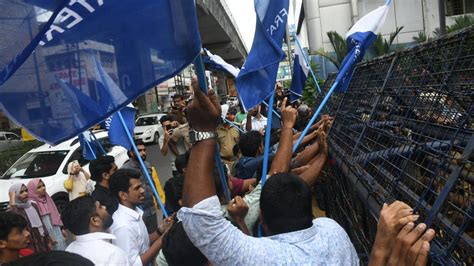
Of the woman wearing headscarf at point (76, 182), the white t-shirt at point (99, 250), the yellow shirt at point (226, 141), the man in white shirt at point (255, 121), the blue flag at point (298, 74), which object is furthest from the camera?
the man in white shirt at point (255, 121)

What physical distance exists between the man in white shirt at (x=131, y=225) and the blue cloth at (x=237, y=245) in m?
1.18

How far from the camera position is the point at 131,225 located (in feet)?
9.87

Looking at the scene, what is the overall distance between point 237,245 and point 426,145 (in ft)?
3.37

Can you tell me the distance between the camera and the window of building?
2067 centimetres

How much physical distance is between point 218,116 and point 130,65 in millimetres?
374

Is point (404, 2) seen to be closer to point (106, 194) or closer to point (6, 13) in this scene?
point (106, 194)

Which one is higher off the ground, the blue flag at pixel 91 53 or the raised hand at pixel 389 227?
the blue flag at pixel 91 53

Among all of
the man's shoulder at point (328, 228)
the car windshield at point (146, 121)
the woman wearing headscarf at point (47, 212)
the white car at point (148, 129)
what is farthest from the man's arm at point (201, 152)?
the car windshield at point (146, 121)

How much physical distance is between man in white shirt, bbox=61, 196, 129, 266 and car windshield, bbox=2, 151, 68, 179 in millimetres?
6585

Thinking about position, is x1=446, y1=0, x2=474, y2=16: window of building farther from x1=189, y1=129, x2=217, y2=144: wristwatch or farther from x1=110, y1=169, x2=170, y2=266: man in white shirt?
x1=189, y1=129, x2=217, y2=144: wristwatch

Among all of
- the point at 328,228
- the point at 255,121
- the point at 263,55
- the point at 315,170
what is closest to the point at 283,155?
the point at 315,170

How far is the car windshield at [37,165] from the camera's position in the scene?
348 inches

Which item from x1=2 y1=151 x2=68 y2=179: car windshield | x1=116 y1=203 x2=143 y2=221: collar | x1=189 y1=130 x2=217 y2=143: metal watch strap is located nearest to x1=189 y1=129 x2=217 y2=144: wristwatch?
x1=189 y1=130 x2=217 y2=143: metal watch strap

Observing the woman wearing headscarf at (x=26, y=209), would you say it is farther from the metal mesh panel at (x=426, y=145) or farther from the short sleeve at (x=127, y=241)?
the metal mesh panel at (x=426, y=145)
